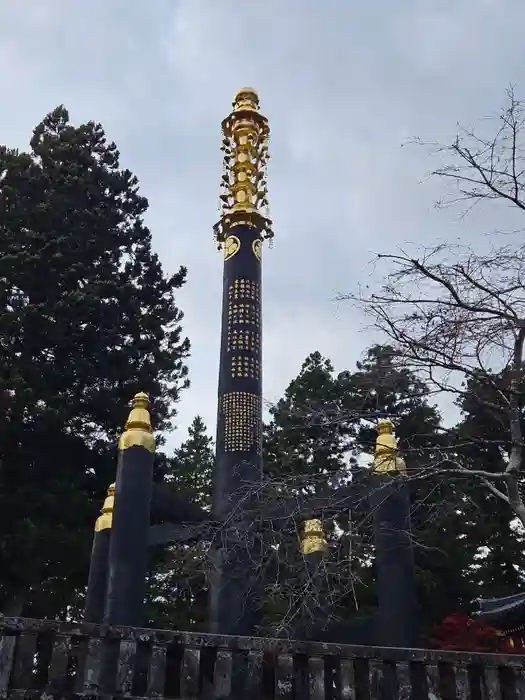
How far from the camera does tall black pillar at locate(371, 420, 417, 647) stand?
8773 mm

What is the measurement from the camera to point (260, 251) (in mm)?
13656

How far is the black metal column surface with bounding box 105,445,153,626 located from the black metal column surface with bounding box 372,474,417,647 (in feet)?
9.72

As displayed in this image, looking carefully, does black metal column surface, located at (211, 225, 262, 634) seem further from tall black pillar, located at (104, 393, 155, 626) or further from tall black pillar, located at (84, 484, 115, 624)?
tall black pillar, located at (84, 484, 115, 624)

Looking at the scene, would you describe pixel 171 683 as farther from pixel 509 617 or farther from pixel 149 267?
pixel 149 267

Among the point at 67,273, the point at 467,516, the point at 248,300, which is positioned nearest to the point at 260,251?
the point at 248,300

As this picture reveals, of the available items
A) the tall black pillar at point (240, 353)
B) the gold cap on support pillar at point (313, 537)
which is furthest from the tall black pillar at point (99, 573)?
the gold cap on support pillar at point (313, 537)

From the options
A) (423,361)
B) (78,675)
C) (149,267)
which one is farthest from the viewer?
(149,267)

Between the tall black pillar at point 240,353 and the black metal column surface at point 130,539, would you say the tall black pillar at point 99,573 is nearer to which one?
the black metal column surface at point 130,539

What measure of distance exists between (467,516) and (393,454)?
12795mm

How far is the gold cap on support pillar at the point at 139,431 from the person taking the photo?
10.1 metres

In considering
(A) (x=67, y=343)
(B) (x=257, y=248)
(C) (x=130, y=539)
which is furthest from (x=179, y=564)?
(A) (x=67, y=343)

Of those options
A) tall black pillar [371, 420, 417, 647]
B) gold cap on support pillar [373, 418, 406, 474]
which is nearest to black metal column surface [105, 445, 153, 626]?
tall black pillar [371, 420, 417, 647]

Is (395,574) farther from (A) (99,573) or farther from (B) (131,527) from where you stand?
(A) (99,573)

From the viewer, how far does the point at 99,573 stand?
36.9 feet
